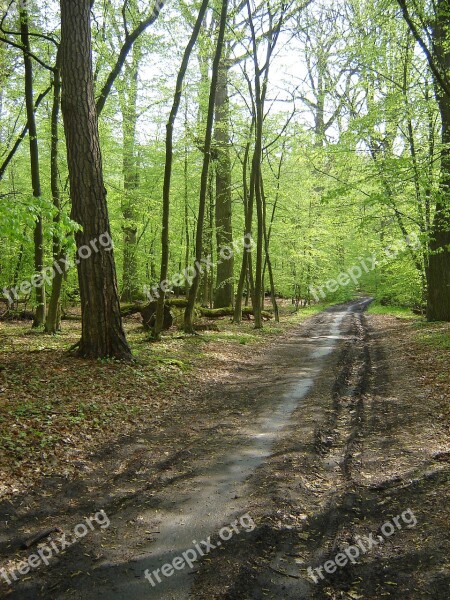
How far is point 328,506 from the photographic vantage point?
4.34 metres

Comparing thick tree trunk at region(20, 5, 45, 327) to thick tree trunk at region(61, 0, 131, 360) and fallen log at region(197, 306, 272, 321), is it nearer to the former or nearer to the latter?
thick tree trunk at region(61, 0, 131, 360)

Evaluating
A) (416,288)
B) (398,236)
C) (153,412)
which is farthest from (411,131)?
(153,412)

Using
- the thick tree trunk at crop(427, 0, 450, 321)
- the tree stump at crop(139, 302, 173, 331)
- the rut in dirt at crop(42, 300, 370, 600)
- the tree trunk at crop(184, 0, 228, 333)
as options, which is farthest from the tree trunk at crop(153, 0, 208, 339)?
the thick tree trunk at crop(427, 0, 450, 321)

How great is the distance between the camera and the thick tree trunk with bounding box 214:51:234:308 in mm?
19531

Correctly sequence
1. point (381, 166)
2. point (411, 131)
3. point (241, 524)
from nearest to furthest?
point (241, 524), point (381, 166), point (411, 131)

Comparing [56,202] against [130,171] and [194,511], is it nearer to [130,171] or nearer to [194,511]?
[130,171]

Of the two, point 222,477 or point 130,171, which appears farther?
point 130,171

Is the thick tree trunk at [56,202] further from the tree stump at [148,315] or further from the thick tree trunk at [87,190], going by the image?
the thick tree trunk at [87,190]

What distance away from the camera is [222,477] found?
507 centimetres

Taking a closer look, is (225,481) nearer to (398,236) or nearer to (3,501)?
(3,501)

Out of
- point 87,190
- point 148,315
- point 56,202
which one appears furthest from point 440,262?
point 56,202

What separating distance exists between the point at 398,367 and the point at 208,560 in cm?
831

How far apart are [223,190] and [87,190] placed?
487 inches

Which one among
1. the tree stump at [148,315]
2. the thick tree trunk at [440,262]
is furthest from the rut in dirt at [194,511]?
the thick tree trunk at [440,262]
